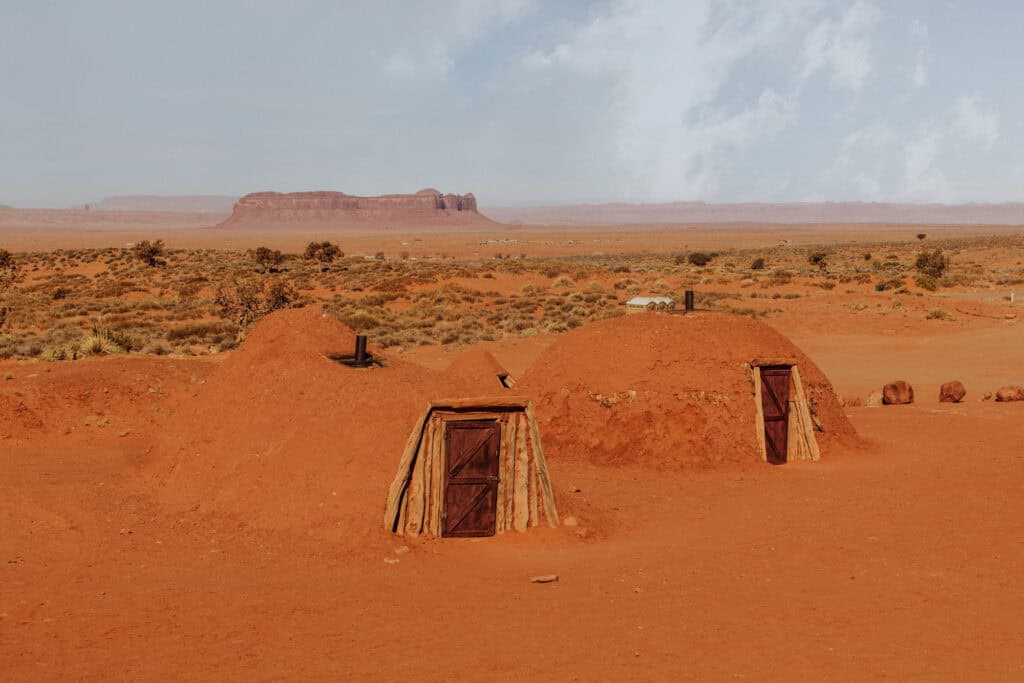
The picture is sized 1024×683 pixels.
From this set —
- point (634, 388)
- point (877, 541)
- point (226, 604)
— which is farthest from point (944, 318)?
point (226, 604)

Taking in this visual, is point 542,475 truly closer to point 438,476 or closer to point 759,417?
point 438,476

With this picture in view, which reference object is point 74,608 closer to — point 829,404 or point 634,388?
point 634,388

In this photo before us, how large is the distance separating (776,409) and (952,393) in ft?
27.8

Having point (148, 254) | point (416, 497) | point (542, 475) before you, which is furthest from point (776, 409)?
point (148, 254)

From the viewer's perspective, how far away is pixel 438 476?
396 inches

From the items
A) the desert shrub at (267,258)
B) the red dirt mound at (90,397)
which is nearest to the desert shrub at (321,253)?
the desert shrub at (267,258)

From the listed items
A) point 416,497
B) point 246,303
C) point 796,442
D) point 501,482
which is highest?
point 246,303

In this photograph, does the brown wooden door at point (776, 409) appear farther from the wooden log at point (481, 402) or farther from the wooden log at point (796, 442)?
the wooden log at point (481, 402)

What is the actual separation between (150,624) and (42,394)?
1107 cm

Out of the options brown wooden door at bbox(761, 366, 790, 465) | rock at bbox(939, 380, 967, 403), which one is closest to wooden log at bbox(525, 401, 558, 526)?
brown wooden door at bbox(761, 366, 790, 465)

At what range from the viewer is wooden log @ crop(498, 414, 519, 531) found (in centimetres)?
1020

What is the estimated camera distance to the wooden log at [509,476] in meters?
10.2

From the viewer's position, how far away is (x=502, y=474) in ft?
33.4

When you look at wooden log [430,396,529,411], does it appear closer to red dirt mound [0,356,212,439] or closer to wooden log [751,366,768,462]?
wooden log [751,366,768,462]
